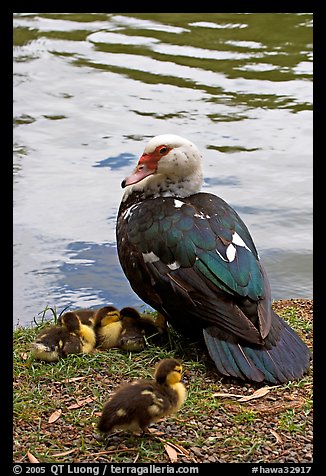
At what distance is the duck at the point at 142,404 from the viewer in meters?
2.79

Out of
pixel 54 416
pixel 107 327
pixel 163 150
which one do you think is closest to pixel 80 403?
pixel 54 416

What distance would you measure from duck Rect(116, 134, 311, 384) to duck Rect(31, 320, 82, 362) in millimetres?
387

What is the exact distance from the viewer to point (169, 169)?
3881 millimetres

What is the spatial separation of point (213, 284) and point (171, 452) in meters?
0.86

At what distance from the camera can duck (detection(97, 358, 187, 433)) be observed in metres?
2.79

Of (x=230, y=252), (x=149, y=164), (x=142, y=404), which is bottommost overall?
(x=142, y=404)

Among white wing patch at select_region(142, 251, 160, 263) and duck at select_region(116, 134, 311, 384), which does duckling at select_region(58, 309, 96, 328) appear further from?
white wing patch at select_region(142, 251, 160, 263)

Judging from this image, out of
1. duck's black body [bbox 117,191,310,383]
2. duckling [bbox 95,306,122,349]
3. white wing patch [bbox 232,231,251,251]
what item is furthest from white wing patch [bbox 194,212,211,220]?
duckling [bbox 95,306,122,349]

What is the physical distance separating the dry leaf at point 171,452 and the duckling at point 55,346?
89cm

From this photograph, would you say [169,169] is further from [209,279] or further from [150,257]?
[209,279]

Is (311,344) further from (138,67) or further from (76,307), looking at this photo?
(138,67)

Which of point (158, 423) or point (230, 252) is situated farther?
point (230, 252)

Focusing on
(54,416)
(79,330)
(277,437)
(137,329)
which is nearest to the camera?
(277,437)
